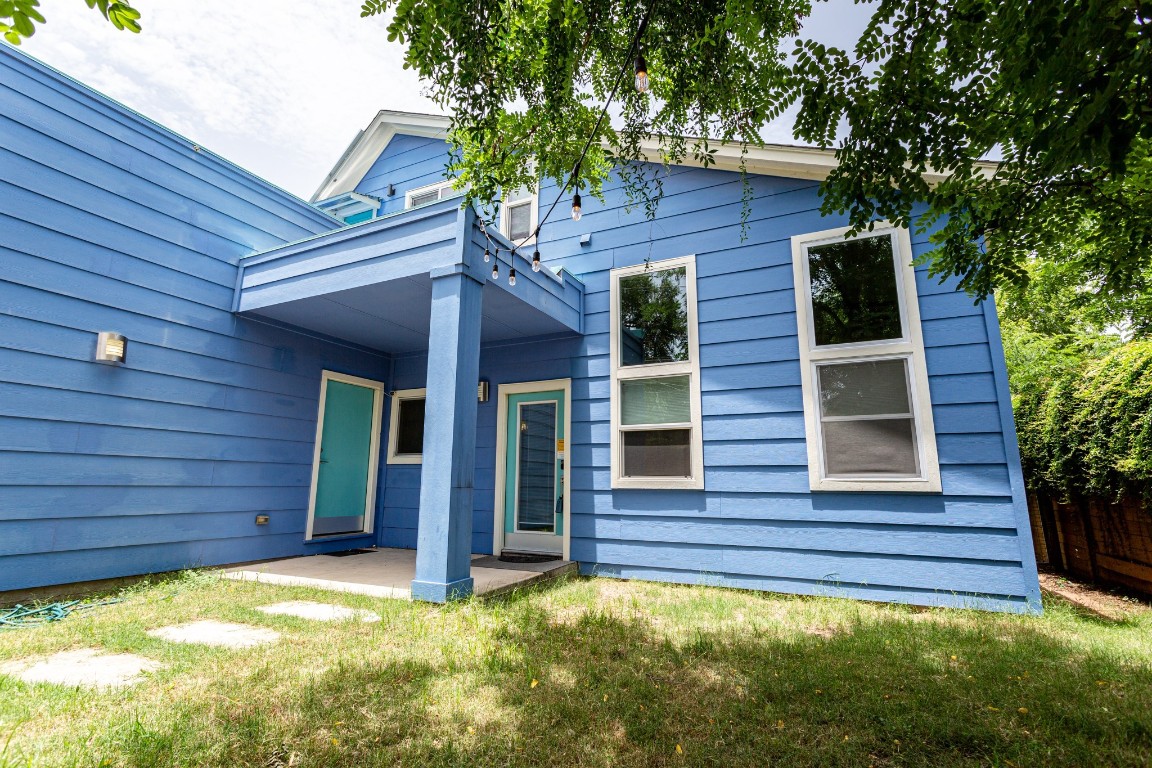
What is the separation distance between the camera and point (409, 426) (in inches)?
269

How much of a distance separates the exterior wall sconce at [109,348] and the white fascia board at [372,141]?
4651mm

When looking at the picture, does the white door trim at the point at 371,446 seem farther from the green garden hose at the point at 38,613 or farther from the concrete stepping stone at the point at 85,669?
the concrete stepping stone at the point at 85,669

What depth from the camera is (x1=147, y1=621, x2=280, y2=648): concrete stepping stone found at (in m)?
3.06

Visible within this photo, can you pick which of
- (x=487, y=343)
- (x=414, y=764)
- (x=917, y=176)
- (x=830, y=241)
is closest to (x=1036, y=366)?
(x=830, y=241)

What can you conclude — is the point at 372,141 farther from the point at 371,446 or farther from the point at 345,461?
the point at 345,461

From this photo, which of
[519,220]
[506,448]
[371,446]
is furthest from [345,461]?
[519,220]

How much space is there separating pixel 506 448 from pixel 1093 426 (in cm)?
561

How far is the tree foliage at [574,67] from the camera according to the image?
8.57 feet

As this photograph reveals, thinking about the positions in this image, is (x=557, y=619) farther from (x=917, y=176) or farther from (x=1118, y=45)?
(x=1118, y=45)

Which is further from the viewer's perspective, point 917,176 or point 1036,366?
point 1036,366

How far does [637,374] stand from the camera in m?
5.47

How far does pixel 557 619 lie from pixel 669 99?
3.70 meters

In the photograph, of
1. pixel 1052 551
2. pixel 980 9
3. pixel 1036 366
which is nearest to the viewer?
pixel 980 9

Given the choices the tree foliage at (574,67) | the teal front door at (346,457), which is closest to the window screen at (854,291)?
the tree foliage at (574,67)
